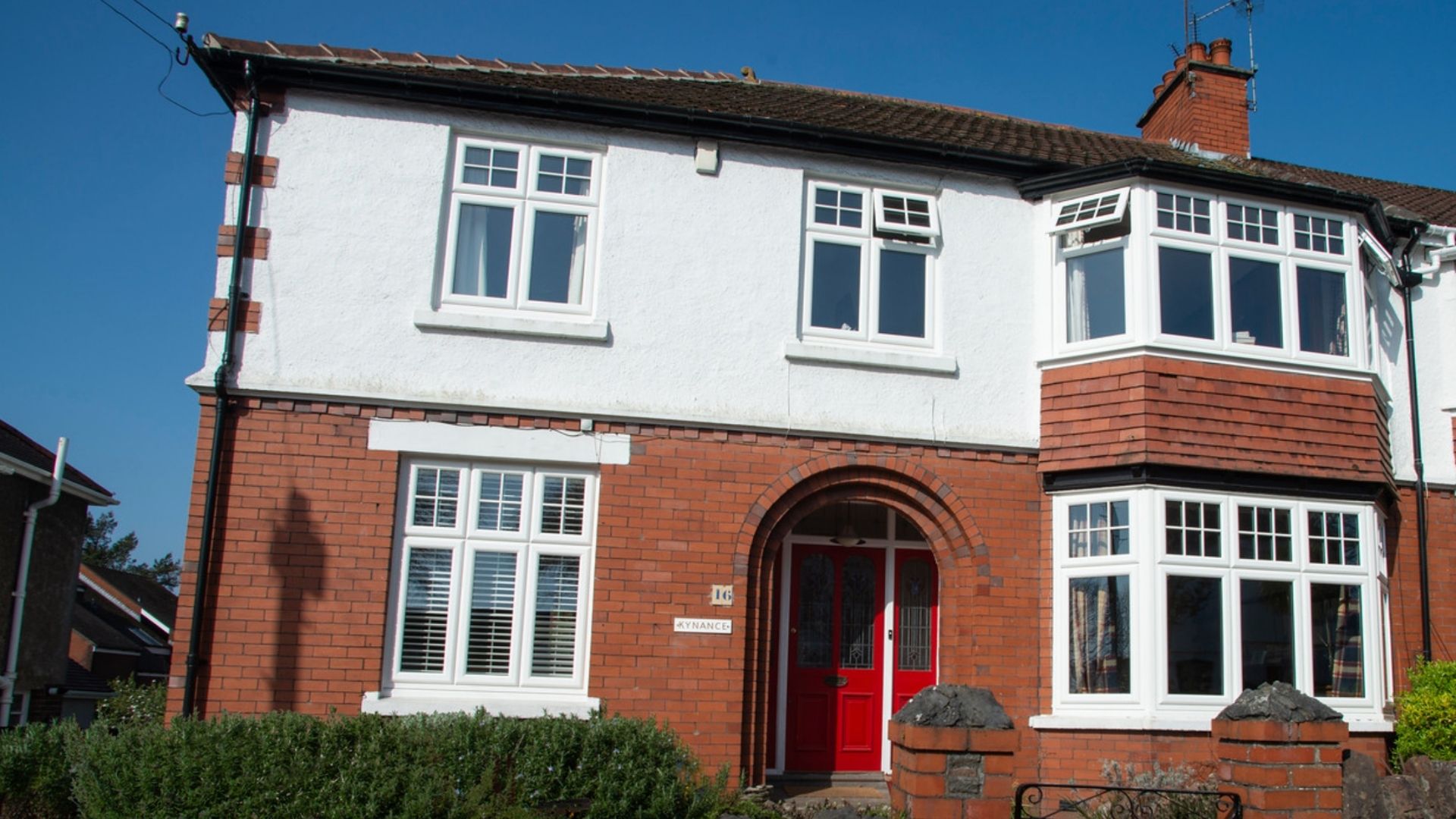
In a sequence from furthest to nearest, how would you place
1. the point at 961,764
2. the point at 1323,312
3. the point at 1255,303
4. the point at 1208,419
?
the point at 1323,312 → the point at 1255,303 → the point at 1208,419 → the point at 961,764

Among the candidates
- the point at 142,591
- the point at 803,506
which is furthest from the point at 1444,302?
Result: the point at 142,591

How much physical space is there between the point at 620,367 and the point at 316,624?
10.7ft

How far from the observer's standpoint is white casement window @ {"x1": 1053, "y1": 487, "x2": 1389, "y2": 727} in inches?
396

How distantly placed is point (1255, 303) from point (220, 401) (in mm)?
9425

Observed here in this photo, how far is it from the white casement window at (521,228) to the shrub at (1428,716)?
327 inches

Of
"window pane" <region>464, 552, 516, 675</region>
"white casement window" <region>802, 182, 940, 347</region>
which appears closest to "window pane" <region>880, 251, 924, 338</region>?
"white casement window" <region>802, 182, 940, 347</region>

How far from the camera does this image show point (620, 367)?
1008 centimetres

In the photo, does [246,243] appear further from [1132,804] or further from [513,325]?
[1132,804]

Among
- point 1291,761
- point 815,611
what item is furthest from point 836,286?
point 1291,761

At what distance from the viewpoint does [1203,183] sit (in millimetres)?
10969

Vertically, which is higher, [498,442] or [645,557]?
[498,442]

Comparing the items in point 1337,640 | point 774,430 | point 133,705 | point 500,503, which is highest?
point 774,430

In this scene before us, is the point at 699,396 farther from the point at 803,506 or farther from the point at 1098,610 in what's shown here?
the point at 1098,610

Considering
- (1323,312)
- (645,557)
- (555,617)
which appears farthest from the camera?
(1323,312)
